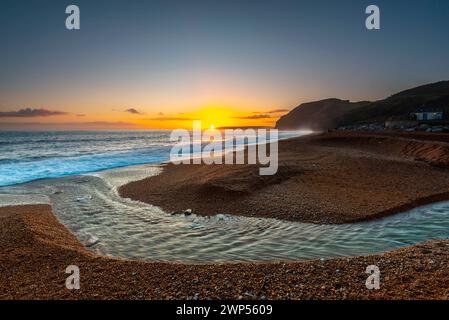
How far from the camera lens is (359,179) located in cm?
1647

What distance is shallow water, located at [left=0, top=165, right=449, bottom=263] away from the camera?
7984 mm

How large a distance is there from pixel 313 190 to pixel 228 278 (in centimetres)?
962

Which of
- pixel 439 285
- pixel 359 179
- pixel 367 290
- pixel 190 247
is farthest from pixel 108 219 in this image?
pixel 359 179

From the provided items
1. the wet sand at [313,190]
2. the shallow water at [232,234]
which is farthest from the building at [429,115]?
the shallow water at [232,234]

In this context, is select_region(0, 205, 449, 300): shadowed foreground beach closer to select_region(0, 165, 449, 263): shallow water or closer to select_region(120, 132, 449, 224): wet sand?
select_region(0, 165, 449, 263): shallow water

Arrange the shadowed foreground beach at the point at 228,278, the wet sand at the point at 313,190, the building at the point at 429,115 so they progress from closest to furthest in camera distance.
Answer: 1. the shadowed foreground beach at the point at 228,278
2. the wet sand at the point at 313,190
3. the building at the point at 429,115

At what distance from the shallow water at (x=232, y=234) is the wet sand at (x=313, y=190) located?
2.74 ft

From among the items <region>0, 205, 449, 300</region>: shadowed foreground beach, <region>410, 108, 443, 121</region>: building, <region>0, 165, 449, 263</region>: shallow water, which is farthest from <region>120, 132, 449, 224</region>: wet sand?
<region>410, 108, 443, 121</region>: building

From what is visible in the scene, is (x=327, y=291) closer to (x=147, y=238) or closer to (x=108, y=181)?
(x=147, y=238)

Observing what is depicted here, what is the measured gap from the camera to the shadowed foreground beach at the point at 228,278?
17.0ft

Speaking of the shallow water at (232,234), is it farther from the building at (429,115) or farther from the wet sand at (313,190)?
the building at (429,115)

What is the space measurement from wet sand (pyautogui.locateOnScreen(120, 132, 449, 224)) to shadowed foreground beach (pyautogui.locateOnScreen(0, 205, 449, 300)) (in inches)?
173

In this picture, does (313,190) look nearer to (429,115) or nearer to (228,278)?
(228,278)
